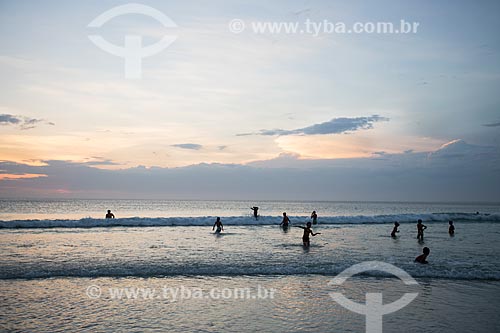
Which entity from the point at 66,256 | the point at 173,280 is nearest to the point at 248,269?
the point at 173,280

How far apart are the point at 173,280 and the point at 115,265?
4072 millimetres

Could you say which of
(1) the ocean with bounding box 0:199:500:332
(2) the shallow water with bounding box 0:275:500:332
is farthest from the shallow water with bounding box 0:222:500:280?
(2) the shallow water with bounding box 0:275:500:332

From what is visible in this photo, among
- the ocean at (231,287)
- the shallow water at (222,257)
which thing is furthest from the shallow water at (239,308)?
the shallow water at (222,257)

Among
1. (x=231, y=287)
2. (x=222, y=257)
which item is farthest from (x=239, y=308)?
(x=222, y=257)

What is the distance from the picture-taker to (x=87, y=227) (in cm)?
3644

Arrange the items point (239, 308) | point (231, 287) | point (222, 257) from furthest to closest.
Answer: point (222, 257) < point (231, 287) < point (239, 308)

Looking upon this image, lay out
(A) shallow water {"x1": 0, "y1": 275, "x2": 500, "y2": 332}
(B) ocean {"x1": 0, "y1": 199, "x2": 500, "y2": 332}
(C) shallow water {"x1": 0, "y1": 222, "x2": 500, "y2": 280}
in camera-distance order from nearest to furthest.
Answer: (A) shallow water {"x1": 0, "y1": 275, "x2": 500, "y2": 332}, (B) ocean {"x1": 0, "y1": 199, "x2": 500, "y2": 332}, (C) shallow water {"x1": 0, "y1": 222, "x2": 500, "y2": 280}

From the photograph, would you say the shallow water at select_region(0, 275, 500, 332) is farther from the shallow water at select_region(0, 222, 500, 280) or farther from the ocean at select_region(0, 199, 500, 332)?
the shallow water at select_region(0, 222, 500, 280)

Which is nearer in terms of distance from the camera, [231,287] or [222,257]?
[231,287]

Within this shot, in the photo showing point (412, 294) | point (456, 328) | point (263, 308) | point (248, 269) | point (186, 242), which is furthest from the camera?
point (186, 242)

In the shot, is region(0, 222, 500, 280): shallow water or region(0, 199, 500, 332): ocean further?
region(0, 222, 500, 280): shallow water

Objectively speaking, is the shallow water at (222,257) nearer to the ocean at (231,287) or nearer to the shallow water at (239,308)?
the ocean at (231,287)

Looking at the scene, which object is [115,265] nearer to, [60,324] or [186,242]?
[60,324]

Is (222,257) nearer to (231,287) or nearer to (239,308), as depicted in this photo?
(231,287)
